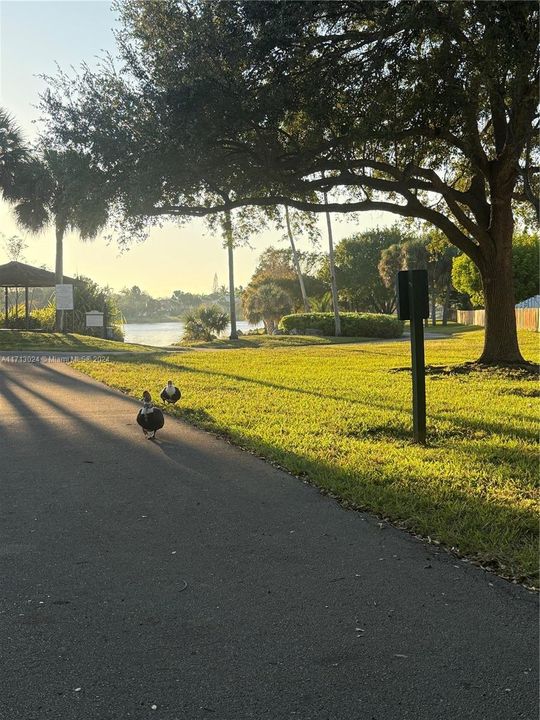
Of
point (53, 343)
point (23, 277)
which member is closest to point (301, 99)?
point (53, 343)

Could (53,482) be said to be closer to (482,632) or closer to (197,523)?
(197,523)

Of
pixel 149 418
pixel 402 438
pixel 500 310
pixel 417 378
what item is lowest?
pixel 402 438

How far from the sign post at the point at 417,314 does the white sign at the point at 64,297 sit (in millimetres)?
24132

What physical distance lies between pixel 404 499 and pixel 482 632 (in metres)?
1.94

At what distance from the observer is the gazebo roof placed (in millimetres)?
31844

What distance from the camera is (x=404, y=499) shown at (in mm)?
4832

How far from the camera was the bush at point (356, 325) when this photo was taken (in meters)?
37.3

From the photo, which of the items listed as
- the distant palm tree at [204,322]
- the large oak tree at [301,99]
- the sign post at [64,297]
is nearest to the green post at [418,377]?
the large oak tree at [301,99]

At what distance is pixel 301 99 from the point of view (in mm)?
10906

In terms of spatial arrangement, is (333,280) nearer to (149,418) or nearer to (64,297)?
(64,297)

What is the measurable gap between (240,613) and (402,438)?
437 centimetres

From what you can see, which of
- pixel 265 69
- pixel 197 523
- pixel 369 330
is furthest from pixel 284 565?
pixel 369 330

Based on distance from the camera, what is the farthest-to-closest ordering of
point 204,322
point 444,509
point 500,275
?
point 204,322 → point 500,275 → point 444,509

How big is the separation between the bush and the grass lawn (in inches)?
900
